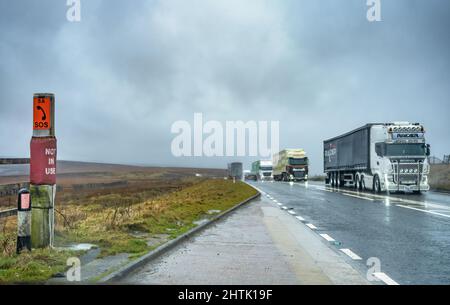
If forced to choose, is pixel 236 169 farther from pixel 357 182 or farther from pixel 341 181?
pixel 357 182

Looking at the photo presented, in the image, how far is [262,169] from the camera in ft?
250

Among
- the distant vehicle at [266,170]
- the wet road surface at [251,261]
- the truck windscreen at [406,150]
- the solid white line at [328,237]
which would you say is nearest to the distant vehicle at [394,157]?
the truck windscreen at [406,150]

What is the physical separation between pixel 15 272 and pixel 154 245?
9.98 feet

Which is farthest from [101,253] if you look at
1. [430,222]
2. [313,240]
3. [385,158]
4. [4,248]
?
[385,158]

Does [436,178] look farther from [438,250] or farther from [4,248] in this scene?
[4,248]

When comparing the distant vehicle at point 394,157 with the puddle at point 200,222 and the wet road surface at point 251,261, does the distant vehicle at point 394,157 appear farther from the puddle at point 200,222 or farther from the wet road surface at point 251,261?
the wet road surface at point 251,261

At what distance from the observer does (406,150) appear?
2780 cm

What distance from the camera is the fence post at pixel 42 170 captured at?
797 cm

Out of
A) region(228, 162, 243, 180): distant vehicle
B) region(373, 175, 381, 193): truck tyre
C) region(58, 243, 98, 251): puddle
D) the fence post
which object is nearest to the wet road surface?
region(58, 243, 98, 251): puddle

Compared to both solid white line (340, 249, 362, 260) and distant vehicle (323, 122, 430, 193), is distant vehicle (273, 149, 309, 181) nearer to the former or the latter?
distant vehicle (323, 122, 430, 193)

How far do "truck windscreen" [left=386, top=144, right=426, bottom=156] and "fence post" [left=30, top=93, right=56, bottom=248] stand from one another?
77.2ft

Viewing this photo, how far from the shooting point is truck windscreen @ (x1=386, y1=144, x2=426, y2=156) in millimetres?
27750

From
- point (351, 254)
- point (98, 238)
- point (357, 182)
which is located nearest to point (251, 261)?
point (351, 254)

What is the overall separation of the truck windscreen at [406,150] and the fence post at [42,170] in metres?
23.5
